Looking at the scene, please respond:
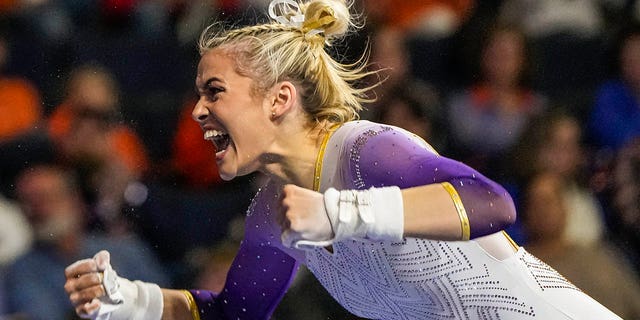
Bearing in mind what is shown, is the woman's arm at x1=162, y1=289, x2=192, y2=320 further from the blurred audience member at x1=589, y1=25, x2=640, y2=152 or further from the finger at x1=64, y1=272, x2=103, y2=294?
the blurred audience member at x1=589, y1=25, x2=640, y2=152

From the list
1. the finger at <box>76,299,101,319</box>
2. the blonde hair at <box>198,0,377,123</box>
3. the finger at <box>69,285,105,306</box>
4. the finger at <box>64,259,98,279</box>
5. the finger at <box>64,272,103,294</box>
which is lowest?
the finger at <box>76,299,101,319</box>

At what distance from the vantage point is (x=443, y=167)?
1812mm

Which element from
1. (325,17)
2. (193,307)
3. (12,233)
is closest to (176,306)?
(193,307)

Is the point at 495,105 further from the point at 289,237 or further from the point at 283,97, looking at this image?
the point at 289,237

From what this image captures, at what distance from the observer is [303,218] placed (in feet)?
5.46

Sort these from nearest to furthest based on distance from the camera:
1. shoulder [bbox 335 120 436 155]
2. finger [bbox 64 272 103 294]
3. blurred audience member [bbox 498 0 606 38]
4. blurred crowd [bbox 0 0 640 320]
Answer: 1. shoulder [bbox 335 120 436 155]
2. finger [bbox 64 272 103 294]
3. blurred crowd [bbox 0 0 640 320]
4. blurred audience member [bbox 498 0 606 38]

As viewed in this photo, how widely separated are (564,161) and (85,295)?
2.24 m

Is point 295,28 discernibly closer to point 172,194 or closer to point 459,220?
point 459,220

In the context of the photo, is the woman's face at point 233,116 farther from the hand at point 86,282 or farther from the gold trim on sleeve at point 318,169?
the hand at point 86,282

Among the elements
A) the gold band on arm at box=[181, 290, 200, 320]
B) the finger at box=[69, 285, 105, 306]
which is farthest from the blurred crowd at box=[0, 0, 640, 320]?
the finger at box=[69, 285, 105, 306]

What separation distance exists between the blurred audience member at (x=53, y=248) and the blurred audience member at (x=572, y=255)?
1362 mm

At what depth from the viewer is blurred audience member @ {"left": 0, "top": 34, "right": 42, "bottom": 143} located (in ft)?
11.6

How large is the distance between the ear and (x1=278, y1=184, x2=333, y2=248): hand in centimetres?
51

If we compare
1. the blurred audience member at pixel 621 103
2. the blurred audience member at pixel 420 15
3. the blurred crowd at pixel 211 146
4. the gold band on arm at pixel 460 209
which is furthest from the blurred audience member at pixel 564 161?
the gold band on arm at pixel 460 209
